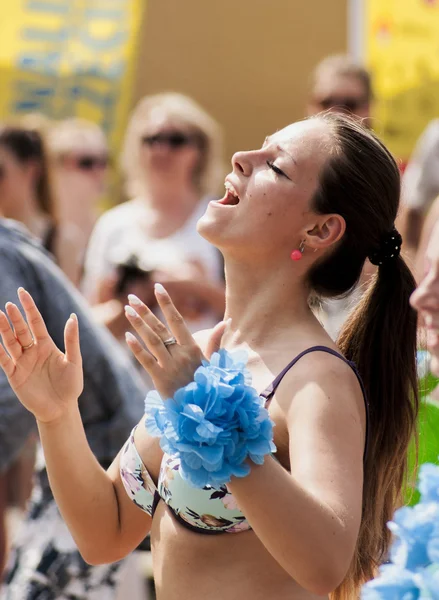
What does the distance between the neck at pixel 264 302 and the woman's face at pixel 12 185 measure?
2757 mm

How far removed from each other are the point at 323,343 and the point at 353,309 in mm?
217

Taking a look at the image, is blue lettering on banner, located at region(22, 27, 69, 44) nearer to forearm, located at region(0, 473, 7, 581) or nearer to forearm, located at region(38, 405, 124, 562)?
forearm, located at region(0, 473, 7, 581)

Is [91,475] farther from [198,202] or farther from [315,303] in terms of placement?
[198,202]

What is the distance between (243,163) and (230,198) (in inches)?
3.0

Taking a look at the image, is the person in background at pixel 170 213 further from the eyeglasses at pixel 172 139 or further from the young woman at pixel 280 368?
the young woman at pixel 280 368

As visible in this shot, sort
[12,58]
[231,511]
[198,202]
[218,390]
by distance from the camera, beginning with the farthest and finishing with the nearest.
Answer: [12,58] → [198,202] → [231,511] → [218,390]

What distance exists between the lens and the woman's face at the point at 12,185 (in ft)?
15.7

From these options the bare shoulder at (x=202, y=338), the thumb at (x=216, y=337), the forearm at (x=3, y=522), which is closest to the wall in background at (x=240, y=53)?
the forearm at (x=3, y=522)

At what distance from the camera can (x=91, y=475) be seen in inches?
87.4

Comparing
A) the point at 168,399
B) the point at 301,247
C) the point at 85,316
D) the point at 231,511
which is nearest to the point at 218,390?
the point at 168,399

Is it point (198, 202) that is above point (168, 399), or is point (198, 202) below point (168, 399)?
below

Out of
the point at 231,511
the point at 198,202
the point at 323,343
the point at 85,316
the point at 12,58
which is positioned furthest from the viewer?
the point at 12,58

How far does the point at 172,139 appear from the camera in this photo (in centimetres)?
483

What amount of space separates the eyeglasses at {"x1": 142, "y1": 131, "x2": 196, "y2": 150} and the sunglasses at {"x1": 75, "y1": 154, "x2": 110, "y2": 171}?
156cm
